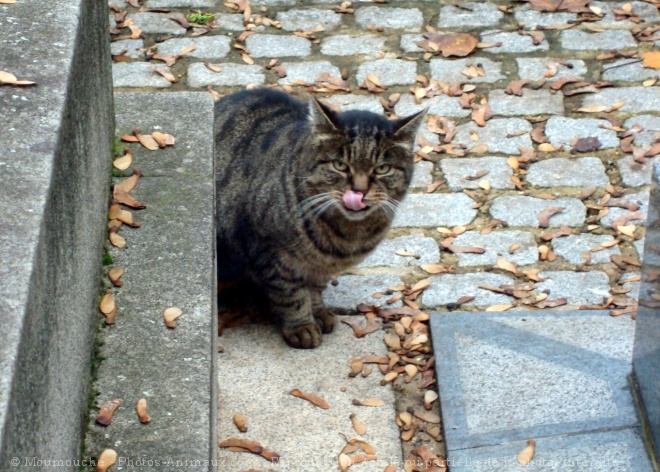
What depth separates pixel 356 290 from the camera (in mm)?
4660

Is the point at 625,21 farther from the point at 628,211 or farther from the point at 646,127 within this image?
the point at 628,211

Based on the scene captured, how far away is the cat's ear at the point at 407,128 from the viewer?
4117mm

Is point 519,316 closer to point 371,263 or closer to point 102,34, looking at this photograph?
point 371,263

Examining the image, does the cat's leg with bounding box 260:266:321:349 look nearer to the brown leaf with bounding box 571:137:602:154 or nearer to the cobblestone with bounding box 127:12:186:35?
the brown leaf with bounding box 571:137:602:154

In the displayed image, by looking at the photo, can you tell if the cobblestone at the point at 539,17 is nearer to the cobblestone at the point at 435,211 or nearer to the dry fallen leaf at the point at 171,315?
the cobblestone at the point at 435,211

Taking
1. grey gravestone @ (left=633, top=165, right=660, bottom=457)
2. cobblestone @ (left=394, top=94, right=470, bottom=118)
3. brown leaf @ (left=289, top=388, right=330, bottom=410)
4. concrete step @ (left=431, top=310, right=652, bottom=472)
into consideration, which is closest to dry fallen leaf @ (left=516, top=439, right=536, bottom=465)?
concrete step @ (left=431, top=310, right=652, bottom=472)

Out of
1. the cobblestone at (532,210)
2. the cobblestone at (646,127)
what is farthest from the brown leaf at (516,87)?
the cobblestone at (532,210)

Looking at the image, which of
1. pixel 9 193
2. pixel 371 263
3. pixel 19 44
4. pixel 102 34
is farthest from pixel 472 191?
pixel 9 193

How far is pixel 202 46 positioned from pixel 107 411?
423 cm

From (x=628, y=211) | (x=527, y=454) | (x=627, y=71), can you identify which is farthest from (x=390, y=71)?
(x=527, y=454)

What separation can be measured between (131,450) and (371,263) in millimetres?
2610

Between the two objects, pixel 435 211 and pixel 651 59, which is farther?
pixel 651 59

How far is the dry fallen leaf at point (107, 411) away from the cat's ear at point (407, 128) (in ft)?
6.78

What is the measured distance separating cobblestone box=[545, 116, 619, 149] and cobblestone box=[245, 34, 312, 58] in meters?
1.61
